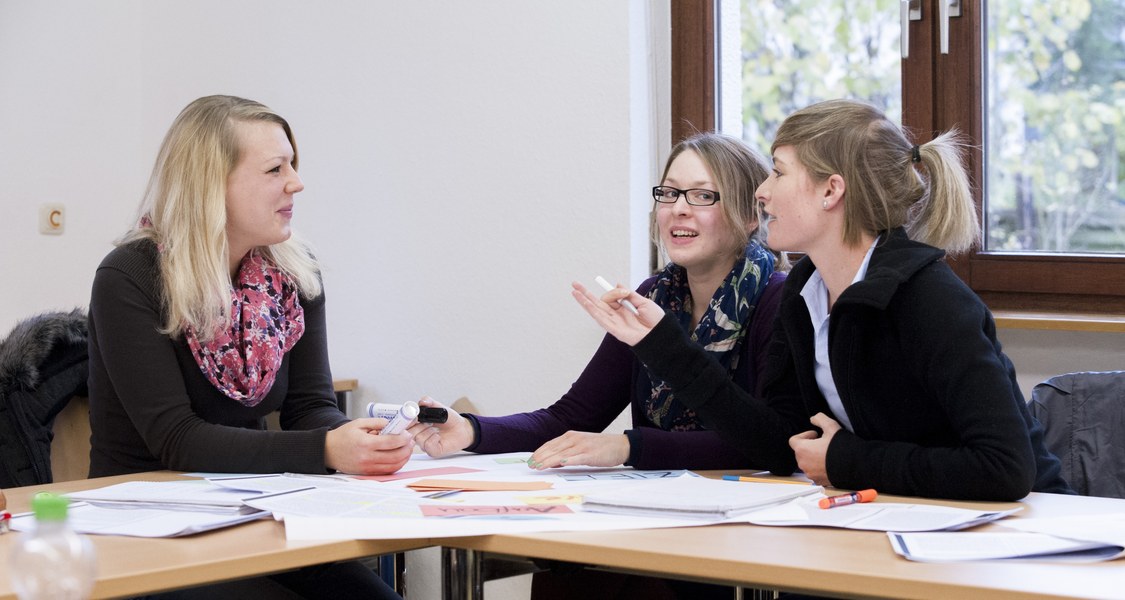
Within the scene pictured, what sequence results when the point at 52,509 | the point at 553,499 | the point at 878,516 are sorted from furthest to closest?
the point at 553,499
the point at 878,516
the point at 52,509

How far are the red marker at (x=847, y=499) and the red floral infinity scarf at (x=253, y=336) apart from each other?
1046mm

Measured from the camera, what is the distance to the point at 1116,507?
4.72 ft

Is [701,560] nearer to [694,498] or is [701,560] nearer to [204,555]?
[694,498]

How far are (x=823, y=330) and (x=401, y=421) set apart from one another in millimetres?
688

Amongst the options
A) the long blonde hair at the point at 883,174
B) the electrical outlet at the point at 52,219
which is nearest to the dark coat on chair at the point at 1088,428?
the long blonde hair at the point at 883,174

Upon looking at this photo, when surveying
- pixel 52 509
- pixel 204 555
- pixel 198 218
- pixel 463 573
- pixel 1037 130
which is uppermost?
pixel 1037 130

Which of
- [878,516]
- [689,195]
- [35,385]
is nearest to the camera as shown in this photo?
[878,516]

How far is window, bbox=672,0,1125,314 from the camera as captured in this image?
245 cm

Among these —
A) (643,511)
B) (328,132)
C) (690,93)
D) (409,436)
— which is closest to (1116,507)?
(643,511)

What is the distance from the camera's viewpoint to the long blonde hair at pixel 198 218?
75.1 inches

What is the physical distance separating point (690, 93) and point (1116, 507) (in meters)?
1.72

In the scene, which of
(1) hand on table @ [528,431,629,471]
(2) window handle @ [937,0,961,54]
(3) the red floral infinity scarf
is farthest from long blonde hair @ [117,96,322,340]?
(2) window handle @ [937,0,961,54]

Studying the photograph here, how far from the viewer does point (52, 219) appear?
11.6ft

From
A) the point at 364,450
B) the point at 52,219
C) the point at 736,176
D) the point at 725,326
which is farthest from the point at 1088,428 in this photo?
the point at 52,219
